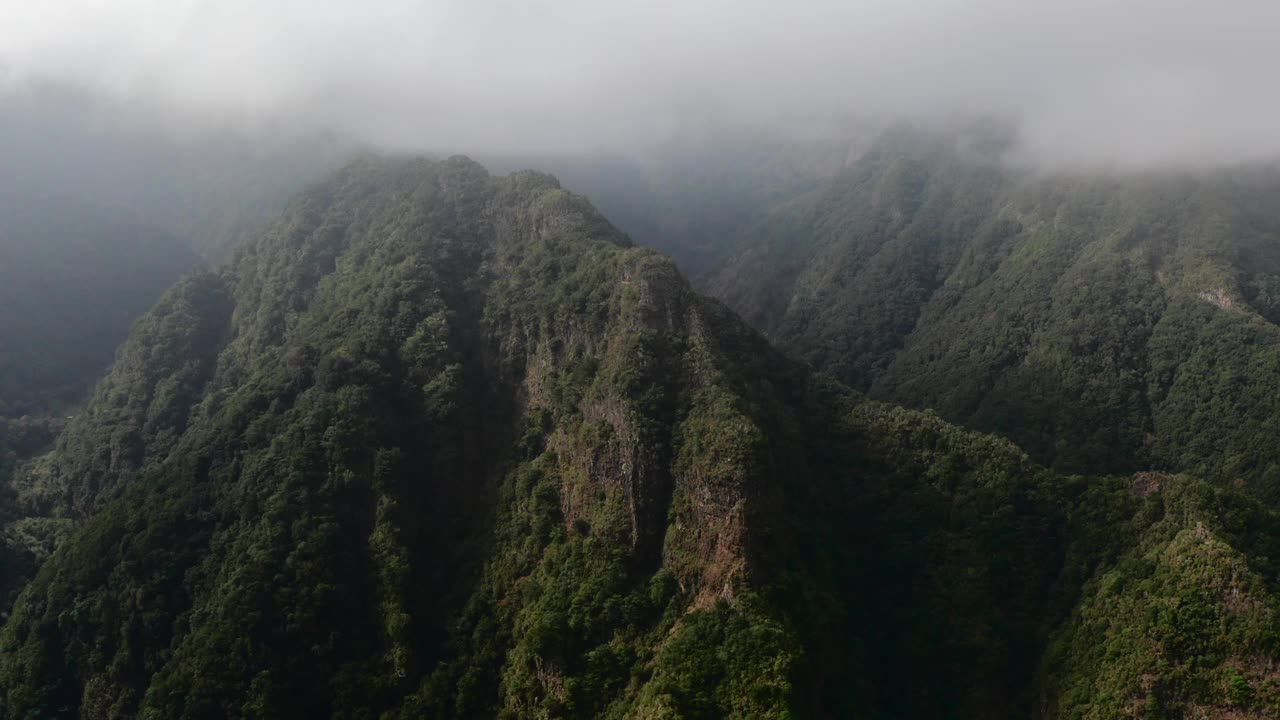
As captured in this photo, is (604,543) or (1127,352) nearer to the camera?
(604,543)

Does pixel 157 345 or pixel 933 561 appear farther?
pixel 157 345

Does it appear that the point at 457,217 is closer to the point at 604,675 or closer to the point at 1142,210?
the point at 604,675

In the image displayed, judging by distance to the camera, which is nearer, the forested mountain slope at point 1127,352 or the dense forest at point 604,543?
the dense forest at point 604,543

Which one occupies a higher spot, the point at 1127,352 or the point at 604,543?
the point at 1127,352

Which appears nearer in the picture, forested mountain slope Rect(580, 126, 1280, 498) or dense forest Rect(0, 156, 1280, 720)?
dense forest Rect(0, 156, 1280, 720)

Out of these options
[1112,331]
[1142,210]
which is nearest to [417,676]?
[1112,331]

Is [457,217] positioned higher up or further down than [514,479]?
higher up

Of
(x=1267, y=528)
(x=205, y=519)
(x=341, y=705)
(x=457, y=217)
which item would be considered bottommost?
(x=341, y=705)

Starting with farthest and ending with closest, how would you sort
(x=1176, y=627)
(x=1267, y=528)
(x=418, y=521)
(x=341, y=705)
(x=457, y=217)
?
(x=457, y=217) < (x=418, y=521) < (x=341, y=705) < (x=1267, y=528) < (x=1176, y=627)
